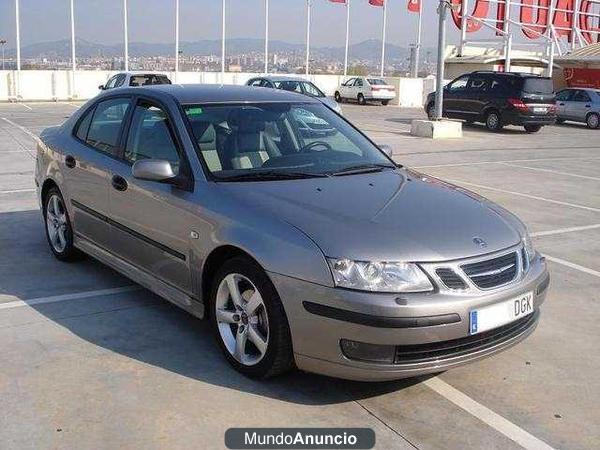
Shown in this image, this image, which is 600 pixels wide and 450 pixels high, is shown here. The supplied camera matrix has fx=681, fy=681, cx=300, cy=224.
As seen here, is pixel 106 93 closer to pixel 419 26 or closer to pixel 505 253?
pixel 505 253

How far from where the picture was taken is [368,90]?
36.0 m

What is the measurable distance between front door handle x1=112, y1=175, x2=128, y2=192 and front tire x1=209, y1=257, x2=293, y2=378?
1162mm

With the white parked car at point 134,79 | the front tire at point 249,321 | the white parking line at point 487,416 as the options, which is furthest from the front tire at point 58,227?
the white parked car at point 134,79

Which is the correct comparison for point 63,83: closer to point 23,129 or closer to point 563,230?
point 23,129

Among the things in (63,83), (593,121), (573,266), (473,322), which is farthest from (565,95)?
(473,322)

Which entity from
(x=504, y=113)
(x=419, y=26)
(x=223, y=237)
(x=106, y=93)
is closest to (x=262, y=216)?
(x=223, y=237)

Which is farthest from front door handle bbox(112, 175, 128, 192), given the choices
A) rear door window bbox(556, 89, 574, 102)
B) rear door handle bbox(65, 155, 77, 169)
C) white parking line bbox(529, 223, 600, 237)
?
rear door window bbox(556, 89, 574, 102)

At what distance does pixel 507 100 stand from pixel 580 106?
18.7ft

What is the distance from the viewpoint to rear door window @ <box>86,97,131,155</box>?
492 cm

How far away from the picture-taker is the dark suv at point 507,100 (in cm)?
2120

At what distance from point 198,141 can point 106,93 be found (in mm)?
1496

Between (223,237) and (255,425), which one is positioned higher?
(223,237)

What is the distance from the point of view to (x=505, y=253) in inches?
141

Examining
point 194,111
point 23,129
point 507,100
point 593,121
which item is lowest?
point 23,129
